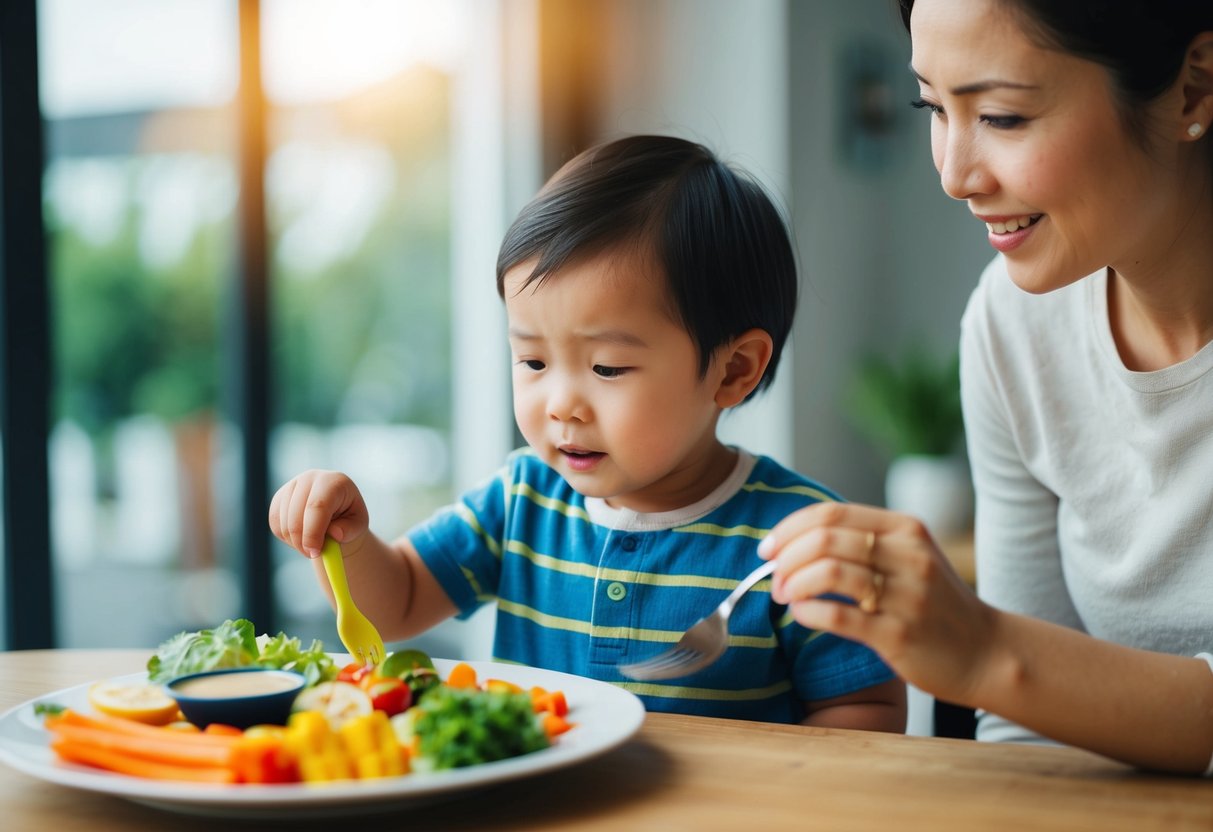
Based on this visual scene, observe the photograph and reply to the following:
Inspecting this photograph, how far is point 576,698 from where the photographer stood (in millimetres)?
982

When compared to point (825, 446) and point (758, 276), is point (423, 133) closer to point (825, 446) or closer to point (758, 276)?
point (825, 446)

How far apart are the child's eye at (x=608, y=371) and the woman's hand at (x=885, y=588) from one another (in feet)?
1.25

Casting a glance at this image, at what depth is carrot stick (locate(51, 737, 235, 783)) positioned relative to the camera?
77cm

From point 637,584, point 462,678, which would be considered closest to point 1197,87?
point 637,584

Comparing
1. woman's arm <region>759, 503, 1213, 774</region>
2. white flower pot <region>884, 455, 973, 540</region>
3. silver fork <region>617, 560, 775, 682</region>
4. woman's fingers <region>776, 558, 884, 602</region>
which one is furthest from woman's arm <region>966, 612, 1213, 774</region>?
white flower pot <region>884, 455, 973, 540</region>

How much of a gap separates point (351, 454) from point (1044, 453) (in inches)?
100

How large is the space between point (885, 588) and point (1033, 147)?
431 millimetres

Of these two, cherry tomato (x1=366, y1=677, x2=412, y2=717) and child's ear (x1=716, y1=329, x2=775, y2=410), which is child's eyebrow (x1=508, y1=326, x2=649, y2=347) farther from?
cherry tomato (x1=366, y1=677, x2=412, y2=717)

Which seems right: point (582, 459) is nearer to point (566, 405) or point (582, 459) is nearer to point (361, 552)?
point (566, 405)

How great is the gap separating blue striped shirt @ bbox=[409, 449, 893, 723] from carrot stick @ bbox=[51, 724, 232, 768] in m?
0.55

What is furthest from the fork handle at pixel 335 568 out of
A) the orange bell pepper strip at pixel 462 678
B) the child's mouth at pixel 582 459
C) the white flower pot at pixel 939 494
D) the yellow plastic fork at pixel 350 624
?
the white flower pot at pixel 939 494

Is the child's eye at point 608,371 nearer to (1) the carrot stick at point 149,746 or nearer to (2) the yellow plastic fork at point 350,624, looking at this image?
(2) the yellow plastic fork at point 350,624

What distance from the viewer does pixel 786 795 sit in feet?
2.63

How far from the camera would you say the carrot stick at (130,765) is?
2.52 feet
